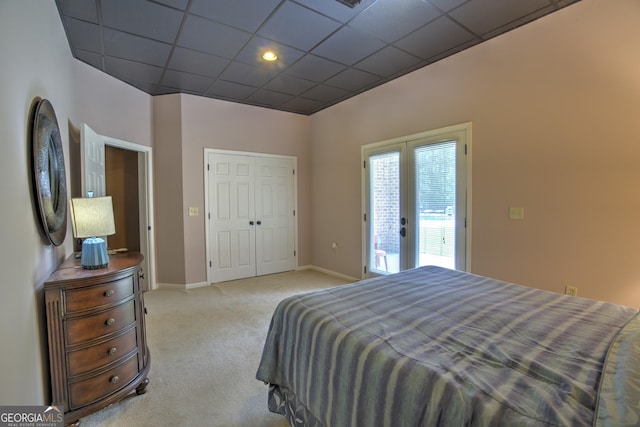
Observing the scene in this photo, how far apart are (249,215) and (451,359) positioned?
415 cm

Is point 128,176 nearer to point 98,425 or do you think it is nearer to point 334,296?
point 98,425

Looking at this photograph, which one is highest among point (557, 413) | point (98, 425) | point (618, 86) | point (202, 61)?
point (202, 61)

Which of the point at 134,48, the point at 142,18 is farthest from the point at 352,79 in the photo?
the point at 134,48

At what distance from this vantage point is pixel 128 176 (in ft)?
14.8

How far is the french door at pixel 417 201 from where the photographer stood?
3.18 m

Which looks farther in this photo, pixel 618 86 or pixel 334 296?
pixel 618 86

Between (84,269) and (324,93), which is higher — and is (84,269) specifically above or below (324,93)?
below

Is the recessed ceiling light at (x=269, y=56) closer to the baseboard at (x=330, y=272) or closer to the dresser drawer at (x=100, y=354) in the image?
the dresser drawer at (x=100, y=354)

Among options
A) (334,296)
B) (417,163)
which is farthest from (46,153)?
(417,163)

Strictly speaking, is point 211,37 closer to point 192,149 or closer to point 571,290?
point 192,149

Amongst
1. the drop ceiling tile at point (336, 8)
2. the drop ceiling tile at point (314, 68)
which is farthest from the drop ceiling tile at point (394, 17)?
the drop ceiling tile at point (314, 68)

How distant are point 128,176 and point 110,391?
3613 millimetres

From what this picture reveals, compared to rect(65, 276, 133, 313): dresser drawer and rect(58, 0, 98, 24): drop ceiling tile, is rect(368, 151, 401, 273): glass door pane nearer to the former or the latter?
rect(65, 276, 133, 313): dresser drawer

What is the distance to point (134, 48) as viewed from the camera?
2936mm
